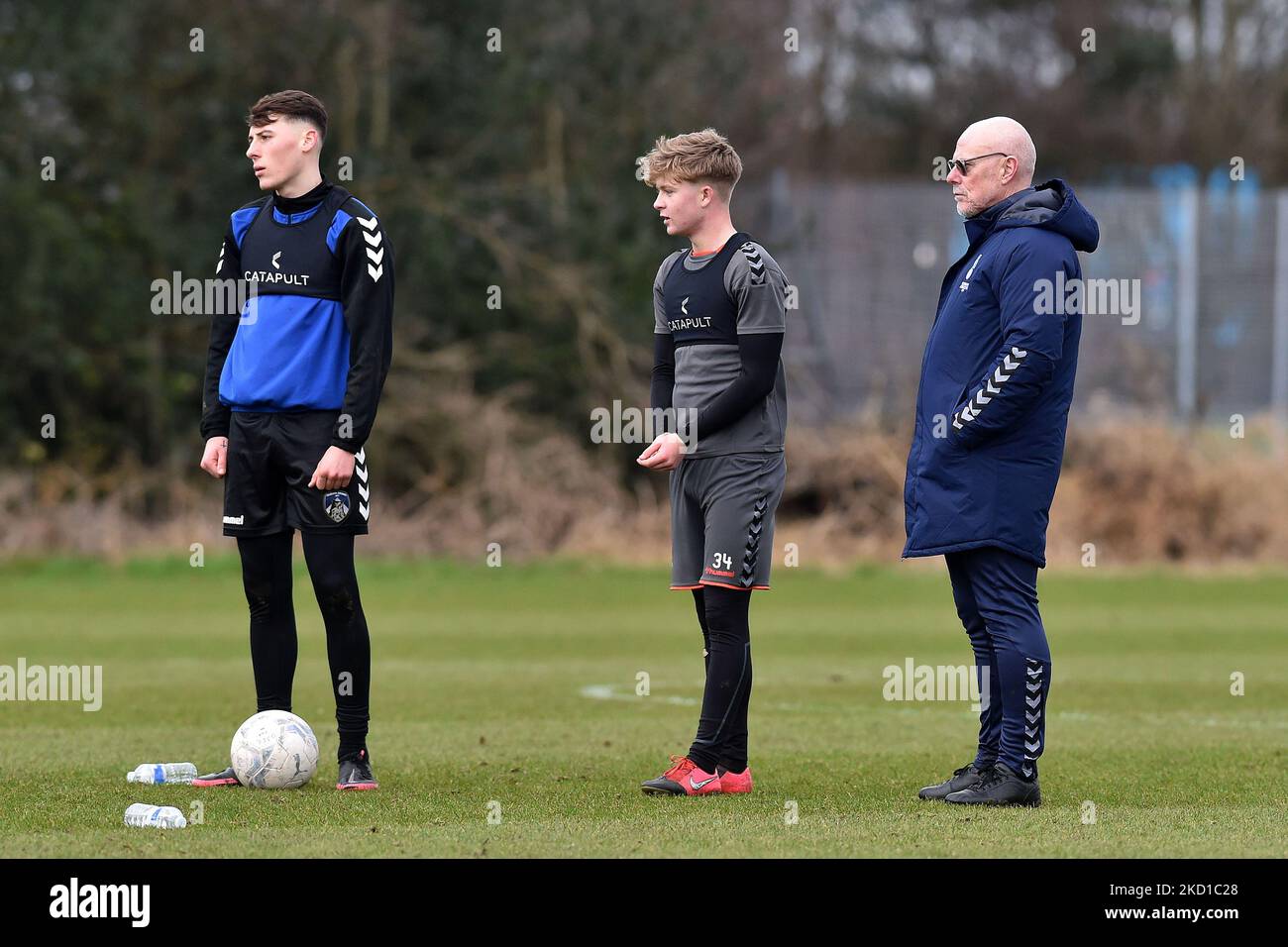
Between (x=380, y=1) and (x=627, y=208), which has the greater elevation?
(x=380, y=1)

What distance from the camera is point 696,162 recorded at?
263 inches

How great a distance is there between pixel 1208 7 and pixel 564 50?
20552 mm

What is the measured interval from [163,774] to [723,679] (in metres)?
2.09

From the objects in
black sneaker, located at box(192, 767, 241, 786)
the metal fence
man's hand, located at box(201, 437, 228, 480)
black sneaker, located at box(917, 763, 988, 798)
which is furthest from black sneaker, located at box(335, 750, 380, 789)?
the metal fence

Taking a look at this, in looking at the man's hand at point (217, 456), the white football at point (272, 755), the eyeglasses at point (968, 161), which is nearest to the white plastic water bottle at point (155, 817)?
the white football at point (272, 755)

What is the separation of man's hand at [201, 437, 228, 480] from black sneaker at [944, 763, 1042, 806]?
280 cm

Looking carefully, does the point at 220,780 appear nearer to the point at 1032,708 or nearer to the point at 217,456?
the point at 217,456

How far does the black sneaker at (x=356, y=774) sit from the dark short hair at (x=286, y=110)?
222 cm

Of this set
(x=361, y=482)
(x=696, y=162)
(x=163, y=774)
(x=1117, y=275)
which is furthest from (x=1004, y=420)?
(x=1117, y=275)
